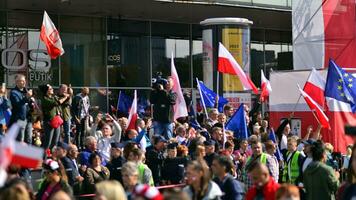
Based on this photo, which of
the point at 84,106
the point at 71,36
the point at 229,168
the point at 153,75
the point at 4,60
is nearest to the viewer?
the point at 229,168

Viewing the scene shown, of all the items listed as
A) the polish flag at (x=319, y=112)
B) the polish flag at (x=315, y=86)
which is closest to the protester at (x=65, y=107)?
the polish flag at (x=319, y=112)

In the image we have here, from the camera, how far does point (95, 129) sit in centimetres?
1514

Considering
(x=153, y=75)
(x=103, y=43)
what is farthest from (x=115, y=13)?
(x=153, y=75)

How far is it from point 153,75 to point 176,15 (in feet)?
7.95

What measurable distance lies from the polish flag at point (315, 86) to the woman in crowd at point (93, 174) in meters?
6.71

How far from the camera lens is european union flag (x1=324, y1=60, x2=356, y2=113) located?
52.1 feet

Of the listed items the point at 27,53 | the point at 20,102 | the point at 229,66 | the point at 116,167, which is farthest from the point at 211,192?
the point at 27,53

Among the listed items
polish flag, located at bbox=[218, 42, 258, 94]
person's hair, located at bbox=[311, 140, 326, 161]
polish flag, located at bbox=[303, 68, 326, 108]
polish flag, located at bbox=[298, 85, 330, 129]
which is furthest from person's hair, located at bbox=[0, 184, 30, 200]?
polish flag, located at bbox=[218, 42, 258, 94]

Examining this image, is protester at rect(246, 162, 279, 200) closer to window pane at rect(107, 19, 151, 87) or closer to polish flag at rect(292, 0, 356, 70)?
polish flag at rect(292, 0, 356, 70)

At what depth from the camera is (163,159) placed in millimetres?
12500

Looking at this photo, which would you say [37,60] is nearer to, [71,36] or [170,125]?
[71,36]

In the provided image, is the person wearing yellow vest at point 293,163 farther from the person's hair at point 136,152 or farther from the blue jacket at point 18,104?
the blue jacket at point 18,104

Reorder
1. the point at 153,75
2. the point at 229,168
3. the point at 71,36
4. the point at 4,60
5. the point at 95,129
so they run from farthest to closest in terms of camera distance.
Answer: the point at 153,75
the point at 71,36
the point at 4,60
the point at 95,129
the point at 229,168

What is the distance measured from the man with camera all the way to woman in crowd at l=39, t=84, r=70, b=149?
268 cm
